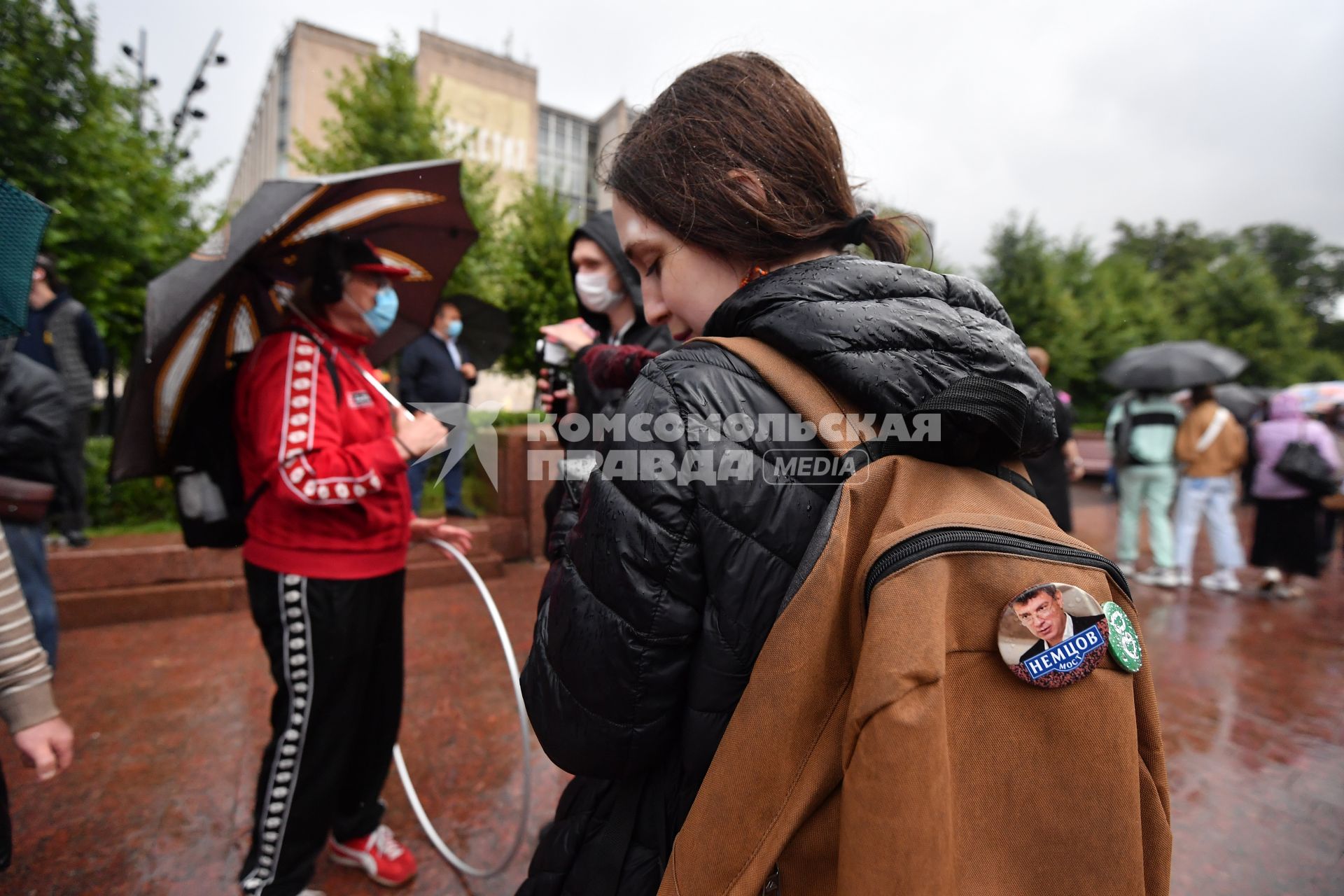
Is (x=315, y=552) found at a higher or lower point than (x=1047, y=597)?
lower

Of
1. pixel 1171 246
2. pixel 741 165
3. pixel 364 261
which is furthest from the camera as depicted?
pixel 1171 246

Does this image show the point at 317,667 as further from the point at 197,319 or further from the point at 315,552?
the point at 197,319

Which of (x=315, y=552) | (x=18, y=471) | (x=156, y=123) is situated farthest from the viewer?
(x=156, y=123)

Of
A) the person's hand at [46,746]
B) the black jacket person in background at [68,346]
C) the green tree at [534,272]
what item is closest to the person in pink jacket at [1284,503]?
the green tree at [534,272]

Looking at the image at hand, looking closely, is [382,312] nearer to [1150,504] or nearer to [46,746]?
[46,746]

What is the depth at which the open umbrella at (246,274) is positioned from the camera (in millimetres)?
1818

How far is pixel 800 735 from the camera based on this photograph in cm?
79

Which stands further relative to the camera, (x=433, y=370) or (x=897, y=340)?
(x=433, y=370)

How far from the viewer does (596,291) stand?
251 centimetres

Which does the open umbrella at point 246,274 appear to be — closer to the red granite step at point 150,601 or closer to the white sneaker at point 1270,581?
the red granite step at point 150,601

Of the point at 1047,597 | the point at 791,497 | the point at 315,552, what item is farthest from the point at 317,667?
the point at 1047,597

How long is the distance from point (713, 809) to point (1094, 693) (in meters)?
0.47

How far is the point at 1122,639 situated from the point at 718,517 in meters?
0.50

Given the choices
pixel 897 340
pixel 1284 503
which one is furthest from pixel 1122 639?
pixel 1284 503
